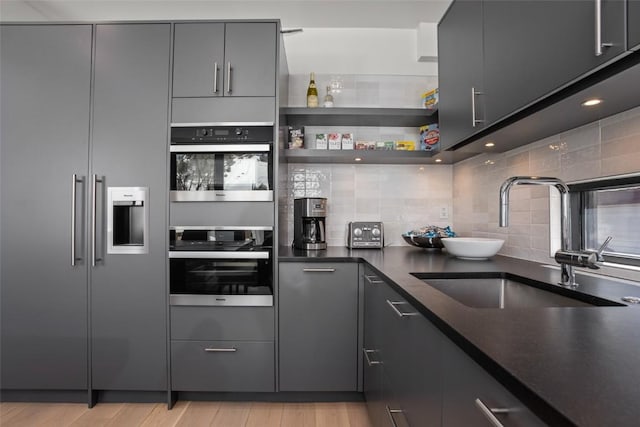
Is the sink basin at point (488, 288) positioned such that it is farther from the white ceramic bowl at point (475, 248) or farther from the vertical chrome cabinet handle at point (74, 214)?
the vertical chrome cabinet handle at point (74, 214)

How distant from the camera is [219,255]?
1876 millimetres

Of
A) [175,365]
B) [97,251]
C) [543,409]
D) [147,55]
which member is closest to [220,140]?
[147,55]

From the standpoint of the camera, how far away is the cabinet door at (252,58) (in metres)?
1.93

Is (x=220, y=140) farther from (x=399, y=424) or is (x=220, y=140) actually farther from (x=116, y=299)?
(x=399, y=424)

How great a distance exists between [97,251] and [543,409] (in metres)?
2.18

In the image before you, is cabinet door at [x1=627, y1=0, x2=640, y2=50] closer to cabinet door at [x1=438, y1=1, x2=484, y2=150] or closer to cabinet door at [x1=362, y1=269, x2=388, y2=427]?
cabinet door at [x1=438, y1=1, x2=484, y2=150]

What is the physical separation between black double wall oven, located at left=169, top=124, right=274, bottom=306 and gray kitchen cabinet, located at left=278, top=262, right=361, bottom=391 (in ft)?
0.48

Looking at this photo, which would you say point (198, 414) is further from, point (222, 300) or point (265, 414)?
point (222, 300)

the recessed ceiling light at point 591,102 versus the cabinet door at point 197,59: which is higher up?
the cabinet door at point 197,59

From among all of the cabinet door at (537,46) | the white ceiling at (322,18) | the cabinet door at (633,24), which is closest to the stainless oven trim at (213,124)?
the white ceiling at (322,18)

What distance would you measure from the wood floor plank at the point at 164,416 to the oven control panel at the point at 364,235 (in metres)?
1.44

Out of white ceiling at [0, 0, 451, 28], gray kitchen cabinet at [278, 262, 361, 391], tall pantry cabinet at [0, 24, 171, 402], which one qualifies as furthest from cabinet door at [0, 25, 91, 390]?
gray kitchen cabinet at [278, 262, 361, 391]

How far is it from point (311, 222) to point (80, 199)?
1.39m

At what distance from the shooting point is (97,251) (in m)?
1.90
